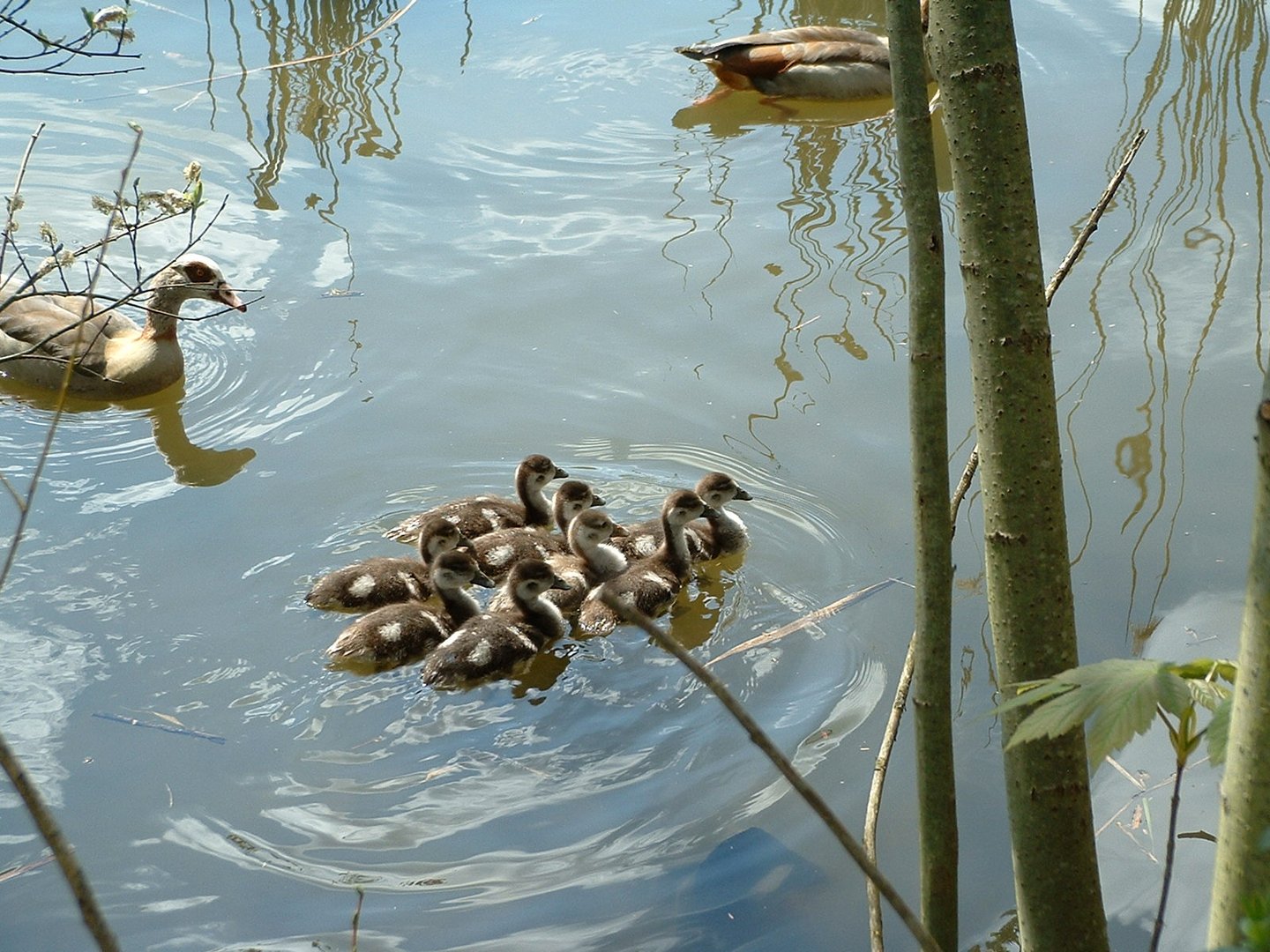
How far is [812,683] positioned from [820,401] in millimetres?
1569

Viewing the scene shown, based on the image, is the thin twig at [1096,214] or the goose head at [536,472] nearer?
the thin twig at [1096,214]

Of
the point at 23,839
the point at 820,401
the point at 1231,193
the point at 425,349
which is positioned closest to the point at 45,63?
the point at 425,349

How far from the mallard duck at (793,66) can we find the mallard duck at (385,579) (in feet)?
13.8

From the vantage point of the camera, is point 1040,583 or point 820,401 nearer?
point 1040,583

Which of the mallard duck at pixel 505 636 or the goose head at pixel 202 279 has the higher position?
the goose head at pixel 202 279

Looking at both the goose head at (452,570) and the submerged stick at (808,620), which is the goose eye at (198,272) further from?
the submerged stick at (808,620)

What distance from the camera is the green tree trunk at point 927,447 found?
1.71 metres

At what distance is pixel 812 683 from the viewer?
3.86 m

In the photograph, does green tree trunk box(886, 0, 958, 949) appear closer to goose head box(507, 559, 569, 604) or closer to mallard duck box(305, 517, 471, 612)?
goose head box(507, 559, 569, 604)

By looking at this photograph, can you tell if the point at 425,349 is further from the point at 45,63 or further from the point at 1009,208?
the point at 1009,208

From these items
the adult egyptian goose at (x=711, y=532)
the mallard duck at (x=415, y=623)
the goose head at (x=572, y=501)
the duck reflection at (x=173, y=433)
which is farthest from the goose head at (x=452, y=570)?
the duck reflection at (x=173, y=433)

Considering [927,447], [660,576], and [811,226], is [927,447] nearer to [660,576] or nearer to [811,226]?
[660,576]

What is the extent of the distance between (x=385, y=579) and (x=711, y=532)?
1.13 metres

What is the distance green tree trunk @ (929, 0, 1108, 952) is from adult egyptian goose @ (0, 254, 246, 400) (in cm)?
450
